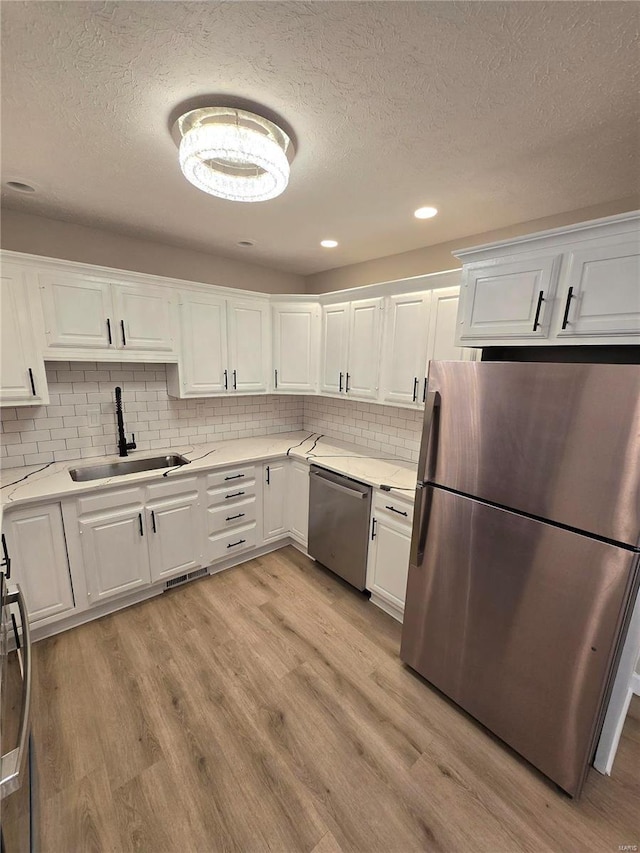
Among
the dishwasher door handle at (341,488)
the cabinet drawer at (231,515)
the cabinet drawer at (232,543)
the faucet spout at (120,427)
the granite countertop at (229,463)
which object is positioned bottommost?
the cabinet drawer at (232,543)

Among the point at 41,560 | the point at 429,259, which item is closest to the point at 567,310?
the point at 429,259

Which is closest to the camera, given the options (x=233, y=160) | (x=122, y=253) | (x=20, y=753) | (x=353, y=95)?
(x=20, y=753)

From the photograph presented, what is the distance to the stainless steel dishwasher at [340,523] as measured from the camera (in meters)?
2.48

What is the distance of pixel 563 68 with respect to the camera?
100 centimetres

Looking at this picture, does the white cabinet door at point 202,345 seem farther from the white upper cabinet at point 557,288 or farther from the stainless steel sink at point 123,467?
the white upper cabinet at point 557,288

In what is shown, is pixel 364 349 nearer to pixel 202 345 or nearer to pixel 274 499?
pixel 202 345

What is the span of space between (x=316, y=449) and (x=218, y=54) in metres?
2.49

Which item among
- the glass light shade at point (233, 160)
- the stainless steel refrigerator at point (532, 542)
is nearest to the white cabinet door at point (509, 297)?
the stainless steel refrigerator at point (532, 542)

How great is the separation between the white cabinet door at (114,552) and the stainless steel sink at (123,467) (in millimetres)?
318

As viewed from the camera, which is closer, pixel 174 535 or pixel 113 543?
pixel 113 543

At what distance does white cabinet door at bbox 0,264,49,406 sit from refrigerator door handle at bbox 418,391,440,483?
229 cm

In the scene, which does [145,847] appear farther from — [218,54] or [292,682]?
[218,54]

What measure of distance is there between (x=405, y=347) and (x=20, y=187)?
2.39 metres

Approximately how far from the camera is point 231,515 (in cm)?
281
